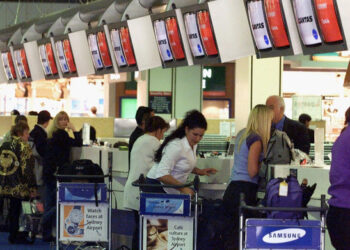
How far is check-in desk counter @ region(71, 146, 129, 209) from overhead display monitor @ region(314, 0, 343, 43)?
138 inches

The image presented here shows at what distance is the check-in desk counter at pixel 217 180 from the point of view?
28.8 feet

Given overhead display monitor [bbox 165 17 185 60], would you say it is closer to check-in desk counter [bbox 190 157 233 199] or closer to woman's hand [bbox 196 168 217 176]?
check-in desk counter [bbox 190 157 233 199]

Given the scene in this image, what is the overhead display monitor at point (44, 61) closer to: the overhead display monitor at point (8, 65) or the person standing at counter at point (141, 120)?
the overhead display monitor at point (8, 65)

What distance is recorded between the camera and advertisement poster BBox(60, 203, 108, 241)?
28.3 feet

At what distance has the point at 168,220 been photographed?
7.39m

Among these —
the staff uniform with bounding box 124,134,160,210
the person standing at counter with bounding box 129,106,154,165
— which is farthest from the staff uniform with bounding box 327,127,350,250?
the person standing at counter with bounding box 129,106,154,165

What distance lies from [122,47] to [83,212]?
4.29 meters

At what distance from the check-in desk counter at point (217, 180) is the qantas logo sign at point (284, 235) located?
2830 millimetres

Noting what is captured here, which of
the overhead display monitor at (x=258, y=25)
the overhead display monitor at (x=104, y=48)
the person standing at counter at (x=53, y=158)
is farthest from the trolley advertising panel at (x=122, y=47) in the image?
the overhead display monitor at (x=258, y=25)

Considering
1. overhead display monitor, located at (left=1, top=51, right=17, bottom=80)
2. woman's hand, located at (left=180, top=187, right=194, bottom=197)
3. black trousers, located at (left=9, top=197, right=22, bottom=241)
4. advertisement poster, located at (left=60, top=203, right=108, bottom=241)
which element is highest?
overhead display monitor, located at (left=1, top=51, right=17, bottom=80)

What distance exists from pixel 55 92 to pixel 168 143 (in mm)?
22132

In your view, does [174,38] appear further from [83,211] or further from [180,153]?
[180,153]

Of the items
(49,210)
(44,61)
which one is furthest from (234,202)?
(44,61)

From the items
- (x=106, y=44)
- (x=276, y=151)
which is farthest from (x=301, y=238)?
(x=106, y=44)
